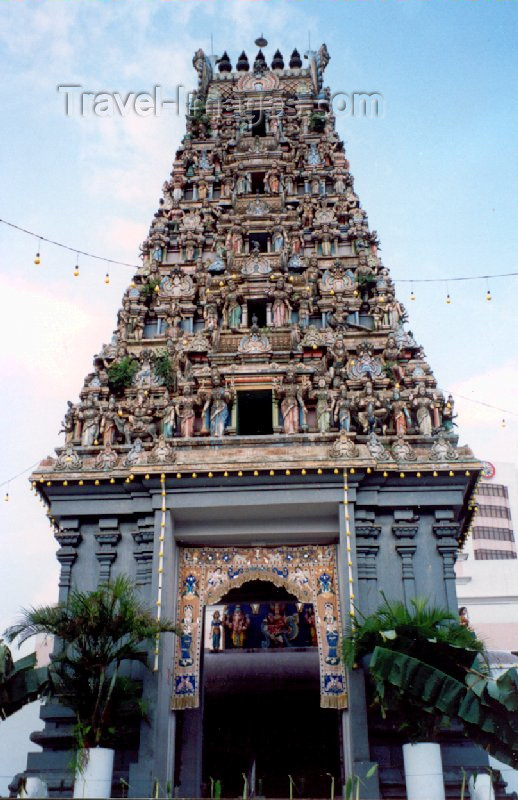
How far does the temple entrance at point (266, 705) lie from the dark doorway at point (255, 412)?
3926 mm

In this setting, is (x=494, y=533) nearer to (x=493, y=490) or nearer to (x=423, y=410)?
(x=493, y=490)

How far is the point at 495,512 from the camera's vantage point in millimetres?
58406

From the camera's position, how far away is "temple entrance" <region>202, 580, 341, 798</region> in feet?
70.9

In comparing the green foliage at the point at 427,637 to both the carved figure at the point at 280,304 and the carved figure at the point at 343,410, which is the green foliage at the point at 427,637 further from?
the carved figure at the point at 280,304

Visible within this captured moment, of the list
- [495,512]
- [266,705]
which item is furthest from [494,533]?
[266,705]

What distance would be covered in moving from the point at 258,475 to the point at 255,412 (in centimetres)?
365

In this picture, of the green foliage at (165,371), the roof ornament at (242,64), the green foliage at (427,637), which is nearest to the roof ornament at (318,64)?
the roof ornament at (242,64)

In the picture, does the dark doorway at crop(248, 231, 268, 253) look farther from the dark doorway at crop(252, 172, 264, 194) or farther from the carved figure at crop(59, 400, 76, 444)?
the carved figure at crop(59, 400, 76, 444)

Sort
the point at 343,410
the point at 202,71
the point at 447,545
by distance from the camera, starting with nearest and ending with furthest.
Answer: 1. the point at 447,545
2. the point at 343,410
3. the point at 202,71

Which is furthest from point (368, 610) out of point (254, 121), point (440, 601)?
point (254, 121)

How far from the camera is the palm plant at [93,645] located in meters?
13.8

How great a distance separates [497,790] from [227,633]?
11337mm

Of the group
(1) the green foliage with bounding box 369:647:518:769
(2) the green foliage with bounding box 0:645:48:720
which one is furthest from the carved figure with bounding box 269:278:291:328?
(2) the green foliage with bounding box 0:645:48:720

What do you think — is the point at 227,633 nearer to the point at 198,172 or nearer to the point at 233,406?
the point at 233,406
